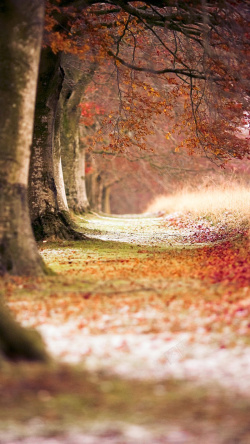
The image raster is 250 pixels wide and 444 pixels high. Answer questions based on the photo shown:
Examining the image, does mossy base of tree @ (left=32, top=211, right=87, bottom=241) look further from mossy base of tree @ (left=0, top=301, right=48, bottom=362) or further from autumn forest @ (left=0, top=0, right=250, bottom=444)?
mossy base of tree @ (left=0, top=301, right=48, bottom=362)

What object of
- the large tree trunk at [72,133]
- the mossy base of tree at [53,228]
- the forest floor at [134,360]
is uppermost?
the large tree trunk at [72,133]

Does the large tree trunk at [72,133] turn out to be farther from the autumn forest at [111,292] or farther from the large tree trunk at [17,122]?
the large tree trunk at [17,122]

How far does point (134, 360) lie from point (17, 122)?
470 cm

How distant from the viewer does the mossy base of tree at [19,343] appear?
16.0 ft

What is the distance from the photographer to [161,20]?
13.7 metres

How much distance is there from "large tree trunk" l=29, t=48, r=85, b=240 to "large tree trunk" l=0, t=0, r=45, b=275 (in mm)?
5567

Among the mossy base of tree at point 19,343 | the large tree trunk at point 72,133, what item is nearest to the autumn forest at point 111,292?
the mossy base of tree at point 19,343

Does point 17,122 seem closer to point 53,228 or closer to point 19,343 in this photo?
point 19,343

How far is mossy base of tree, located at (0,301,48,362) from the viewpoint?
4867 mm

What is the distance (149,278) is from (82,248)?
201 inches

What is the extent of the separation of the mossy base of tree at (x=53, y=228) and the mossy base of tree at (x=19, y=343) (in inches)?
377

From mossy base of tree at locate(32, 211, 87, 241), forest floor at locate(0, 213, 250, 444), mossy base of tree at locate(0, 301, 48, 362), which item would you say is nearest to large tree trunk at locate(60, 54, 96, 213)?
mossy base of tree at locate(32, 211, 87, 241)

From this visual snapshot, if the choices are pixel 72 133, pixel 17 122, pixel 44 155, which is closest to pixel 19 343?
pixel 17 122

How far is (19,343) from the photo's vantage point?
493 cm
